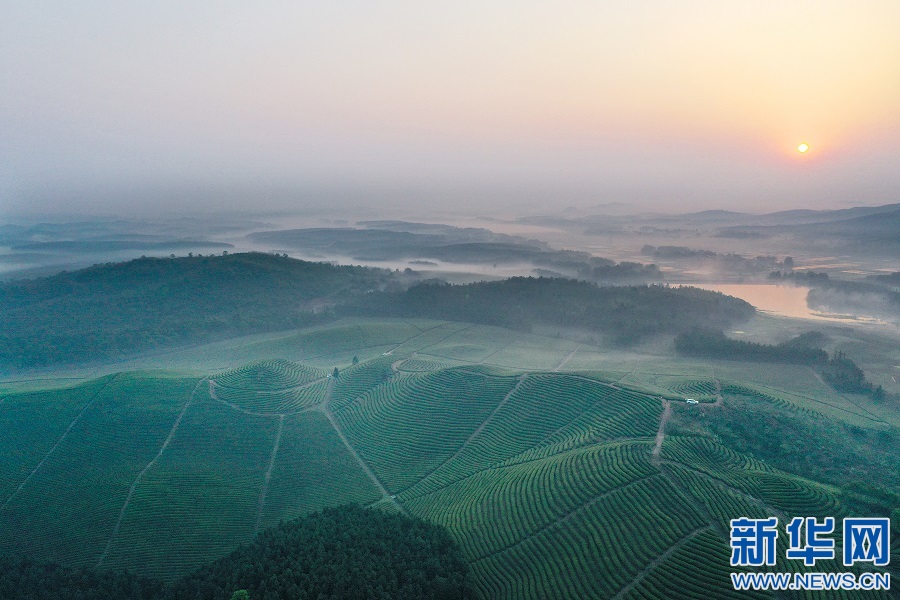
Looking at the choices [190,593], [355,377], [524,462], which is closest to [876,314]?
[524,462]

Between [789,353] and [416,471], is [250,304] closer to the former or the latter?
[416,471]

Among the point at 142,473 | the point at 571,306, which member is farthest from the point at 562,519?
the point at 571,306

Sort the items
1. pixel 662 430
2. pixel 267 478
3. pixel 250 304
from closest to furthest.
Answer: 1. pixel 662 430
2. pixel 267 478
3. pixel 250 304

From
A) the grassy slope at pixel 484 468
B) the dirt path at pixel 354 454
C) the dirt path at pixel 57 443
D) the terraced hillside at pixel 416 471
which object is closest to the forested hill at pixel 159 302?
the terraced hillside at pixel 416 471

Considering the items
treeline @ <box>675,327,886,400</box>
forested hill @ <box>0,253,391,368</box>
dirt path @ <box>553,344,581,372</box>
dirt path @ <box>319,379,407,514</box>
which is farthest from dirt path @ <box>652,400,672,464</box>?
forested hill @ <box>0,253,391,368</box>

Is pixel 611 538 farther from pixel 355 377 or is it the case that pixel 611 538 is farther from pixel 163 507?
pixel 355 377
